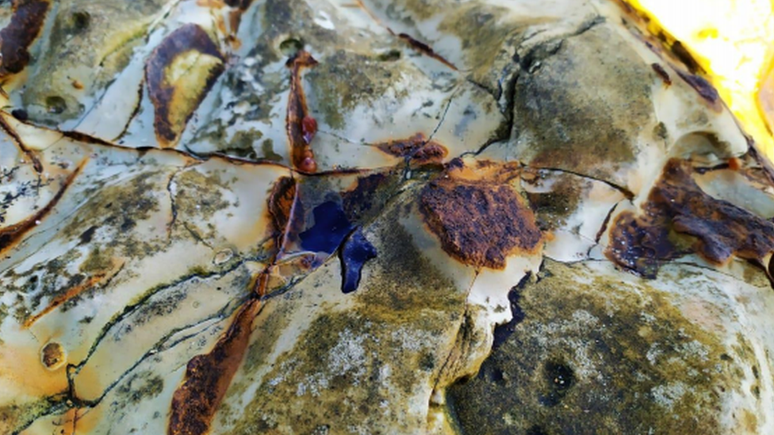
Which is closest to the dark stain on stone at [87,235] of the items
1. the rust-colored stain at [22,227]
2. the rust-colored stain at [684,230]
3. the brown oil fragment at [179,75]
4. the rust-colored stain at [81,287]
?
the rust-colored stain at [81,287]

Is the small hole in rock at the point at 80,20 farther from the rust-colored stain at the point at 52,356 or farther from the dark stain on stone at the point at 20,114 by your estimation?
the rust-colored stain at the point at 52,356

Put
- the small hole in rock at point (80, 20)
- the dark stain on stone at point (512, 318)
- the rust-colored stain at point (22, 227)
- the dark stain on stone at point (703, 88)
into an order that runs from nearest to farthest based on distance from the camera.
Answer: the dark stain on stone at point (512, 318), the rust-colored stain at point (22, 227), the dark stain on stone at point (703, 88), the small hole in rock at point (80, 20)

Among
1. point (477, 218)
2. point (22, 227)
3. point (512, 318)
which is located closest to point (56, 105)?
point (22, 227)

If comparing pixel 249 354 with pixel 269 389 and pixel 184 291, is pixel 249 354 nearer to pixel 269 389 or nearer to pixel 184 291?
pixel 269 389

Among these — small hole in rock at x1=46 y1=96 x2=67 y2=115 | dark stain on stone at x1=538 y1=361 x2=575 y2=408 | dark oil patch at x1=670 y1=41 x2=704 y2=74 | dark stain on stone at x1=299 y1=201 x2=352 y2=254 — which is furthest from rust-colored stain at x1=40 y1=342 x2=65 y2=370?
dark oil patch at x1=670 y1=41 x2=704 y2=74

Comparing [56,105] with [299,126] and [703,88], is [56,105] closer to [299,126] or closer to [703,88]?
[299,126]
